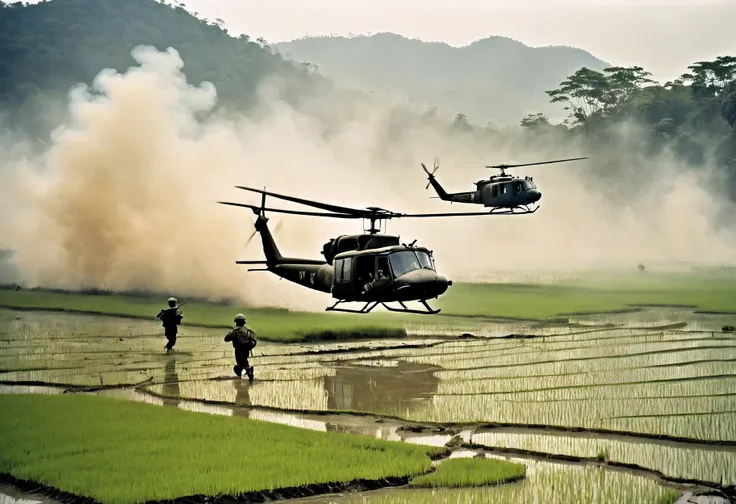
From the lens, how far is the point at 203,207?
151 ft

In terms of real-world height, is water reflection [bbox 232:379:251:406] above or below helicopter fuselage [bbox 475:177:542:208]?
below

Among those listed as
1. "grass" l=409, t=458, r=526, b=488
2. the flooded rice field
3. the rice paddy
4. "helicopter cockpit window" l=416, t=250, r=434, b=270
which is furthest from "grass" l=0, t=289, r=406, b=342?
"grass" l=409, t=458, r=526, b=488

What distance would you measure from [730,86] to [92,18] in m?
73.2

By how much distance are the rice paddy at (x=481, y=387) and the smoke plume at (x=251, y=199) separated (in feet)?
31.5

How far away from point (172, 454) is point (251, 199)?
38685mm

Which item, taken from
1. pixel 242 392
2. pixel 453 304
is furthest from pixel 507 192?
pixel 242 392

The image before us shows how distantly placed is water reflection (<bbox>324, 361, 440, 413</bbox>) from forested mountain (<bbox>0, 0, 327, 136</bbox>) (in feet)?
241

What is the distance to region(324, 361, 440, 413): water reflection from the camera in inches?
744

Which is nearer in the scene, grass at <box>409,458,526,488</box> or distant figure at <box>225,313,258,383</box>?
grass at <box>409,458,526,488</box>

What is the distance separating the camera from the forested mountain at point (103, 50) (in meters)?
98.0

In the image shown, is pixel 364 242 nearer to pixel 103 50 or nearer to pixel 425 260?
pixel 425 260

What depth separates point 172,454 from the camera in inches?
549

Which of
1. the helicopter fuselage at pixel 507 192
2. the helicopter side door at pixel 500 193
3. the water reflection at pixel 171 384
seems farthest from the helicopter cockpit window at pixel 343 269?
→ the helicopter side door at pixel 500 193

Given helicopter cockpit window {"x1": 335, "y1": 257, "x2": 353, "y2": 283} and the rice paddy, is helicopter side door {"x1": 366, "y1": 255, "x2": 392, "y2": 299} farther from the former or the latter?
the rice paddy
